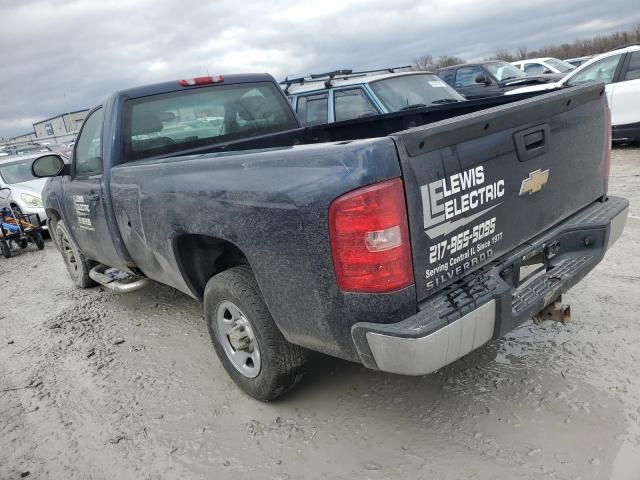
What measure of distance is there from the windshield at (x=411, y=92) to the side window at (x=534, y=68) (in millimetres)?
9022

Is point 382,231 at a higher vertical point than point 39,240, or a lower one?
higher

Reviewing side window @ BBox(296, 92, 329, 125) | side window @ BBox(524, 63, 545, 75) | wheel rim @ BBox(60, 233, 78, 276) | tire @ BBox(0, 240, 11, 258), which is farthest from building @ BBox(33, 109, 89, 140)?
wheel rim @ BBox(60, 233, 78, 276)

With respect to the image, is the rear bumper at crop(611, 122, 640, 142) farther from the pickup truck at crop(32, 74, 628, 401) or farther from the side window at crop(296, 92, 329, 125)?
the pickup truck at crop(32, 74, 628, 401)

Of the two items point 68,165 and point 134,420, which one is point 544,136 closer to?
point 134,420

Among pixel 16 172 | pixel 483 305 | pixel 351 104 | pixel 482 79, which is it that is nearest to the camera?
pixel 483 305

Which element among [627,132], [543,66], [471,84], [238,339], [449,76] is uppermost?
[449,76]

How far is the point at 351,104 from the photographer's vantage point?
7602 mm

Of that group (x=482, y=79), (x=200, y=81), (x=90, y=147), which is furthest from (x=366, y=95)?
(x=482, y=79)

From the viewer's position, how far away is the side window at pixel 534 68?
15664 mm

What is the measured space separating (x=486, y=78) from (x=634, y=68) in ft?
10.6

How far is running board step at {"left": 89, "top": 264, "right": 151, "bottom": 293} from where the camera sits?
4.32 metres

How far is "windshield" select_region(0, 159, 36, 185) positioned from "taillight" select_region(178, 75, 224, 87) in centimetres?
796

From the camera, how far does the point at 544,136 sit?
2.68 m

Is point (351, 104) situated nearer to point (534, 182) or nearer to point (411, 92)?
point (411, 92)
